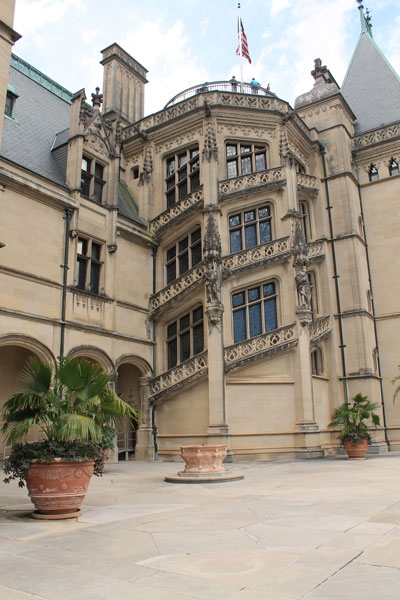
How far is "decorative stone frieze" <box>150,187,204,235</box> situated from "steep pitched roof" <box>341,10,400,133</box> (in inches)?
498

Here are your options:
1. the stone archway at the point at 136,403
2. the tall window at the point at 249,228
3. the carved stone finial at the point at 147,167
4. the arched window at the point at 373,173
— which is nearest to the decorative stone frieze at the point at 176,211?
the tall window at the point at 249,228

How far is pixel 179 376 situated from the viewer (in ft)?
67.8

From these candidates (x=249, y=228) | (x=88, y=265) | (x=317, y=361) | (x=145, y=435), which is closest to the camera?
(x=88, y=265)

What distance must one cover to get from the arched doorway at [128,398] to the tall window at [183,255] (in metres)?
4.45

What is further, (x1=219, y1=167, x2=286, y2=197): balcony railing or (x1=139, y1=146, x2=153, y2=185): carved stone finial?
(x1=139, y1=146, x2=153, y2=185): carved stone finial

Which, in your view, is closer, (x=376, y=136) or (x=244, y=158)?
(x=244, y=158)

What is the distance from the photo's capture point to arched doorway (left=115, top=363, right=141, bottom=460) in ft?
70.8

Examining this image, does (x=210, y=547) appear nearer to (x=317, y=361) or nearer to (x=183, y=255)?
(x=183, y=255)

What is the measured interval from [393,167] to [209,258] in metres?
12.8

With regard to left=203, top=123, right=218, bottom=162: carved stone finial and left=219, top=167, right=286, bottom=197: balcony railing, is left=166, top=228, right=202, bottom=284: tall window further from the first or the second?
left=203, top=123, right=218, bottom=162: carved stone finial

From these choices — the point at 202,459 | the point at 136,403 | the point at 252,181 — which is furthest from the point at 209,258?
the point at 202,459

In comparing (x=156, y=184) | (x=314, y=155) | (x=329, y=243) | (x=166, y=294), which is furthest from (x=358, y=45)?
(x=166, y=294)

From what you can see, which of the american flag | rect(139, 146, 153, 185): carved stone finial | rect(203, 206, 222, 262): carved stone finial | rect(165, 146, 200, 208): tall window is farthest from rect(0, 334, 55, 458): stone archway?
the american flag

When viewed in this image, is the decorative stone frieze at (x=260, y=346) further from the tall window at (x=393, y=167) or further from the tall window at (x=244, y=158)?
the tall window at (x=393, y=167)
